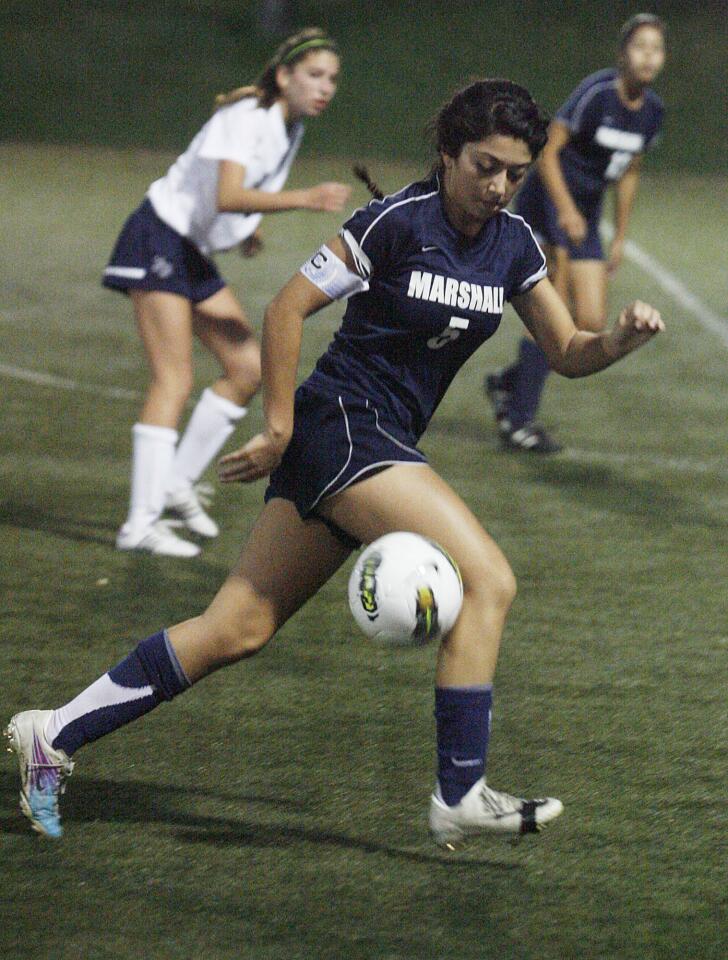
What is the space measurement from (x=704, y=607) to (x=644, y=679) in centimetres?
94

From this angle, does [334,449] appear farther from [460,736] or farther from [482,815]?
[482,815]

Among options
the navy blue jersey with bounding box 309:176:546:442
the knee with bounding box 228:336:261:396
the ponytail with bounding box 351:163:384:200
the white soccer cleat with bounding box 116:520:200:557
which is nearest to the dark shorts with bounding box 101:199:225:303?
the knee with bounding box 228:336:261:396

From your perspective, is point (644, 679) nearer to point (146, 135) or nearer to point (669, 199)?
point (669, 199)

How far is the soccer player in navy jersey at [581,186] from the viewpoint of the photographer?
8.99 meters

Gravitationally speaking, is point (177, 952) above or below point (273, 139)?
below

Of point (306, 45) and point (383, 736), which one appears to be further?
point (306, 45)

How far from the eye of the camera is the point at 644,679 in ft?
18.1

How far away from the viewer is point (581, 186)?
935 cm

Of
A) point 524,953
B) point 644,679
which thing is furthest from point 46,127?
point 524,953

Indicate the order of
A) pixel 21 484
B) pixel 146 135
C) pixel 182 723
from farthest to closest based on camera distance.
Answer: pixel 146 135, pixel 21 484, pixel 182 723

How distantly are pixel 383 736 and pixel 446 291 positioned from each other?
5.06 ft

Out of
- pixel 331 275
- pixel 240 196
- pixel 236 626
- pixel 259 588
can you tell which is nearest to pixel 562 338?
pixel 331 275

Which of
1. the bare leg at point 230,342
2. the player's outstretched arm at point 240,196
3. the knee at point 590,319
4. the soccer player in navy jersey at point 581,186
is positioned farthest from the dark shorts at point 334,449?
the knee at point 590,319

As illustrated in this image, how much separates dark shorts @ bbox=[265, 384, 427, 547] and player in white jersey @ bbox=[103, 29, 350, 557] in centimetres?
238
